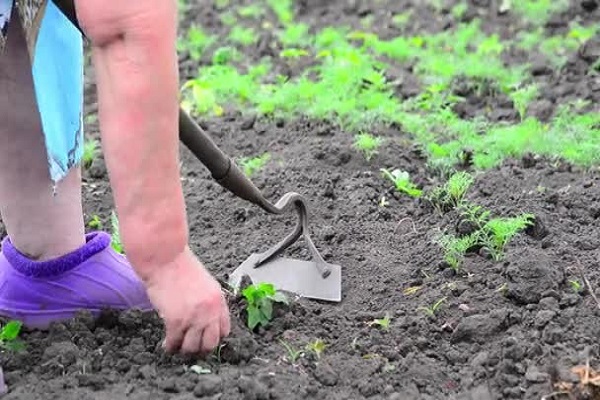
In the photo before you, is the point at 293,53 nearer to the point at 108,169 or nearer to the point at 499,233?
the point at 499,233

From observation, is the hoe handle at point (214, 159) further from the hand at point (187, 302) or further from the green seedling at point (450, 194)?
the green seedling at point (450, 194)

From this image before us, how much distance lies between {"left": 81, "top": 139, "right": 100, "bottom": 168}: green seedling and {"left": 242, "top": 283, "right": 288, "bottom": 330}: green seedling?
1.49m

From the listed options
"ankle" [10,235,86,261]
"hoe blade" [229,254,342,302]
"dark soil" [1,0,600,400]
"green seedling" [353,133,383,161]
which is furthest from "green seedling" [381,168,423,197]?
"ankle" [10,235,86,261]

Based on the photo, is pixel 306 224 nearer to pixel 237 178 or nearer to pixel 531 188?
A: pixel 237 178

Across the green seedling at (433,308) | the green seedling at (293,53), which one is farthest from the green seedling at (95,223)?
the green seedling at (293,53)

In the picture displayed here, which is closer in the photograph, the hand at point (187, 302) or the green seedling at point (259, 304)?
the hand at point (187, 302)

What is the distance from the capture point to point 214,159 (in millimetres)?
2734

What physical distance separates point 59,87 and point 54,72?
4 cm

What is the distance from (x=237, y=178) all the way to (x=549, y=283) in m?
0.83

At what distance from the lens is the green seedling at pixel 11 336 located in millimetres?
2479

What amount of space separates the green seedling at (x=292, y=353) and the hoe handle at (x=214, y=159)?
495mm

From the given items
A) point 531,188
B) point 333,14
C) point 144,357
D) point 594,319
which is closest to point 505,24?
point 333,14

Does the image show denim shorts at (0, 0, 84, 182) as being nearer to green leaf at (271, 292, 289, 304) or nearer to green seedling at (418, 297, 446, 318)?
green leaf at (271, 292, 289, 304)

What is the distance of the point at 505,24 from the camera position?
223 inches
